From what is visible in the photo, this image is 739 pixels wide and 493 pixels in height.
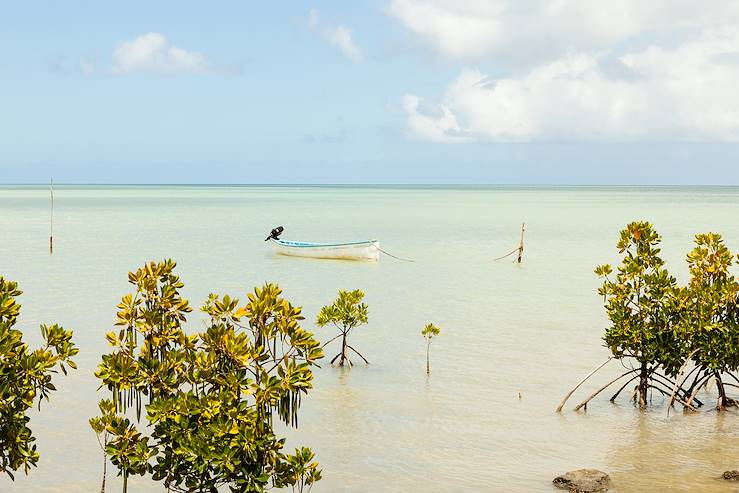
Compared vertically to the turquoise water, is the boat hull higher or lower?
higher

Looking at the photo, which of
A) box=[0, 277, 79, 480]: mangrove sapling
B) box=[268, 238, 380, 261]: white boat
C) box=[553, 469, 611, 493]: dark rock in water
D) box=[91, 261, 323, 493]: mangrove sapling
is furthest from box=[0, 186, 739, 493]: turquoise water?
box=[91, 261, 323, 493]: mangrove sapling

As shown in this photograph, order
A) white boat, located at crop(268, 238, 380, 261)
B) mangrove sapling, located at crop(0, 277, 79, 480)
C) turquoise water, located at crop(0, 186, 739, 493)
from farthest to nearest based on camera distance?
white boat, located at crop(268, 238, 380, 261) < turquoise water, located at crop(0, 186, 739, 493) < mangrove sapling, located at crop(0, 277, 79, 480)

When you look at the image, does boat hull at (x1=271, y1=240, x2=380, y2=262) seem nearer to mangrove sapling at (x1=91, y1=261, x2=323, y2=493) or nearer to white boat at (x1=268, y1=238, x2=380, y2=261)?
white boat at (x1=268, y1=238, x2=380, y2=261)

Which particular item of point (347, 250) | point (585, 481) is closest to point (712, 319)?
point (585, 481)

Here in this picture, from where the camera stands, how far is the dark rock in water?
448 inches

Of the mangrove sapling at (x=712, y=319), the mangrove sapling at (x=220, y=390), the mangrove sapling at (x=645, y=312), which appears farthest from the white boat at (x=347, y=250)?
the mangrove sapling at (x=220, y=390)

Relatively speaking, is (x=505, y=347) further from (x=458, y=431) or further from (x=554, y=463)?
(x=554, y=463)

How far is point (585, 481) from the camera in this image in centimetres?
1145

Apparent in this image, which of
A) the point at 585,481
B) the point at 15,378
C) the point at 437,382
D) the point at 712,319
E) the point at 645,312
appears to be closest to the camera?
the point at 15,378

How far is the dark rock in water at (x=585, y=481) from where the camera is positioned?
11.4m

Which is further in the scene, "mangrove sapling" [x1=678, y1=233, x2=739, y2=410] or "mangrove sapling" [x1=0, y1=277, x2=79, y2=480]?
"mangrove sapling" [x1=678, y1=233, x2=739, y2=410]

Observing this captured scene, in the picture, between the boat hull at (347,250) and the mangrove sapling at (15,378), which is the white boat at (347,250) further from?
the mangrove sapling at (15,378)

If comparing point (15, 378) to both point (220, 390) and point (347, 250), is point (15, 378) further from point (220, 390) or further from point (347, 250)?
point (347, 250)

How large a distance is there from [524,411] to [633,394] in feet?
7.86
